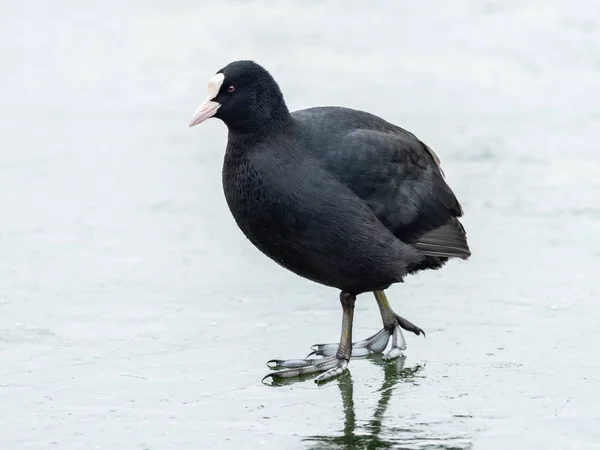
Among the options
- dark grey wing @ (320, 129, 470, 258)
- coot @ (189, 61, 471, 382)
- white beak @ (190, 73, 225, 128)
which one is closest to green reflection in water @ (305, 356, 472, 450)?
coot @ (189, 61, 471, 382)

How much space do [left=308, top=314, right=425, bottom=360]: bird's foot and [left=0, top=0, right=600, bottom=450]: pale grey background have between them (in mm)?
72

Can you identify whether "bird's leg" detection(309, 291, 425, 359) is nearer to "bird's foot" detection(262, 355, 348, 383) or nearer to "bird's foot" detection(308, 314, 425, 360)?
"bird's foot" detection(308, 314, 425, 360)

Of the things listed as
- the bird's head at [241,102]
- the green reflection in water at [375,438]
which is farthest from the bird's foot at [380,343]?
the bird's head at [241,102]

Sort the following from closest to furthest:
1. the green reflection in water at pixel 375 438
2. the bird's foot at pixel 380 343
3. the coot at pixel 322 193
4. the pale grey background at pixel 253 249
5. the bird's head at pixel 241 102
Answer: the green reflection in water at pixel 375 438 < the pale grey background at pixel 253 249 < the coot at pixel 322 193 < the bird's head at pixel 241 102 < the bird's foot at pixel 380 343

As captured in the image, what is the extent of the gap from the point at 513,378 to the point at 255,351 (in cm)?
117

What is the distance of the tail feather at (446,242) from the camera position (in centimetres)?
560

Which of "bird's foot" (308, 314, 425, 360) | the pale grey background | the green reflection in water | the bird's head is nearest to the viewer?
the green reflection in water

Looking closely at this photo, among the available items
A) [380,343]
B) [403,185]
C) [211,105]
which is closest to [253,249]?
[380,343]

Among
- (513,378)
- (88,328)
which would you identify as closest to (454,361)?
(513,378)

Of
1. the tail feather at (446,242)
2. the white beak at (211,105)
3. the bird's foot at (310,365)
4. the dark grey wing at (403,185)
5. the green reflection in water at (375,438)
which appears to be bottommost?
the green reflection in water at (375,438)

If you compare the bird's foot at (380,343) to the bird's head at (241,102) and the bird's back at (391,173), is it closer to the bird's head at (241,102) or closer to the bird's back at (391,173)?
the bird's back at (391,173)

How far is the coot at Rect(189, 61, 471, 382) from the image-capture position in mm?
5012

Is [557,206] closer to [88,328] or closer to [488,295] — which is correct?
[488,295]

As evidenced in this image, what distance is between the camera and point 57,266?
654 centimetres
